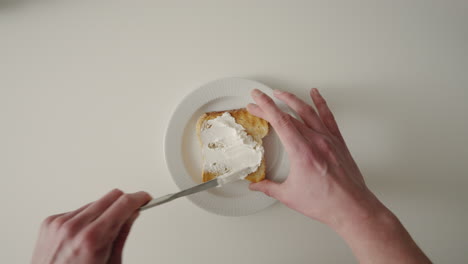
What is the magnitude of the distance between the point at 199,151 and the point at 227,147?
4.9 inches

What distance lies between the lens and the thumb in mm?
910

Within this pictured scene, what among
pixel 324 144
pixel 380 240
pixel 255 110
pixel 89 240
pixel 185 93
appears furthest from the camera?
pixel 185 93

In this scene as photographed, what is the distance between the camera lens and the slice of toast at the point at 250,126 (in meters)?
1.02

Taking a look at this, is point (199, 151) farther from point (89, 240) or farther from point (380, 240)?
point (380, 240)

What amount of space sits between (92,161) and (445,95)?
61.2 inches

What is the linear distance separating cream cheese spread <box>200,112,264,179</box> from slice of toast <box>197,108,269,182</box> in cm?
1

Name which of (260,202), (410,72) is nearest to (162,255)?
(260,202)

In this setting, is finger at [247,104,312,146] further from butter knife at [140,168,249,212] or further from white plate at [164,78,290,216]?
butter knife at [140,168,249,212]

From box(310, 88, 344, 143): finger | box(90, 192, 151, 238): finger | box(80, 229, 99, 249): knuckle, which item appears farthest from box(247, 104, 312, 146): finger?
box(80, 229, 99, 249): knuckle

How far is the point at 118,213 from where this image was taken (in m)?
0.62

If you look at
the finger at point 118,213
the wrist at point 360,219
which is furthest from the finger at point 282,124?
the finger at point 118,213

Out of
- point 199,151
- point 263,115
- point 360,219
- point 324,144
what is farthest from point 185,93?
point 360,219

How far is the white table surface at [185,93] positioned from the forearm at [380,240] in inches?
12.9

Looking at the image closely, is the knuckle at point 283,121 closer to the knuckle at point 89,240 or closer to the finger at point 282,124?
the finger at point 282,124
